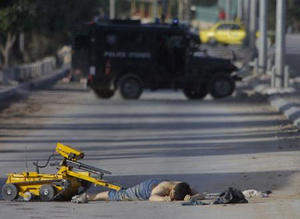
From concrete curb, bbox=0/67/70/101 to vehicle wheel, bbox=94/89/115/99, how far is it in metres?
2.89

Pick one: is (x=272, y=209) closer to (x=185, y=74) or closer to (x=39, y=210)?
(x=39, y=210)

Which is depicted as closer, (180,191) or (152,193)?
(180,191)

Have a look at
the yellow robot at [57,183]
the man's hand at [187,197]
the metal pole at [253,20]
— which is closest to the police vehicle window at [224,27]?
the metal pole at [253,20]

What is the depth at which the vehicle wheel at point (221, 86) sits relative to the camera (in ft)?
107

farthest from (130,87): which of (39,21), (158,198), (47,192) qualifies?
(158,198)

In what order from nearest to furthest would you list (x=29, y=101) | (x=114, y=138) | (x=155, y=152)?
(x=155, y=152), (x=114, y=138), (x=29, y=101)

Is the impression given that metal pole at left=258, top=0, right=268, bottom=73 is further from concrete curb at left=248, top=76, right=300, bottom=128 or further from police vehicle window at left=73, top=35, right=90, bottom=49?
police vehicle window at left=73, top=35, right=90, bottom=49

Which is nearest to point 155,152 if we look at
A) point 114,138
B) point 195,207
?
point 114,138

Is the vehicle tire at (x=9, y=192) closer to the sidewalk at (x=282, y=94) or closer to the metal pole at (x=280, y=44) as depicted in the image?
the sidewalk at (x=282, y=94)

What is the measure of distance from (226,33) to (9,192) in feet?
185

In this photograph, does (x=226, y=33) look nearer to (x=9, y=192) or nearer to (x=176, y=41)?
(x=176, y=41)

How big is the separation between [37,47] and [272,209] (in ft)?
167

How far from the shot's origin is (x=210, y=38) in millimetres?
69312

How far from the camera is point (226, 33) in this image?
68.1 meters
